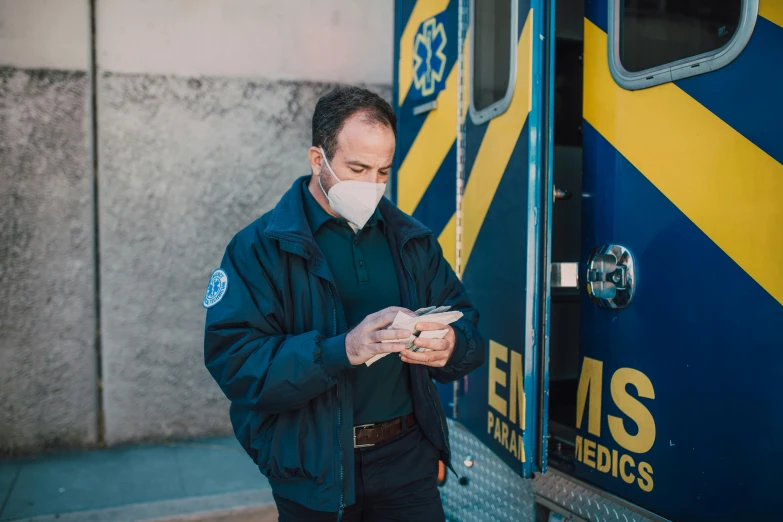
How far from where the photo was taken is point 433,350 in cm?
170

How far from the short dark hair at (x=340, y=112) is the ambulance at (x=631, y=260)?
1.58 feet

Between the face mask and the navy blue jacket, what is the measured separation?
104mm

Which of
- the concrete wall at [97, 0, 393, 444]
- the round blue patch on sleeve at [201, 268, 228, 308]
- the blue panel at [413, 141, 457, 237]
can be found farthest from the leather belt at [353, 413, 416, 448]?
the concrete wall at [97, 0, 393, 444]

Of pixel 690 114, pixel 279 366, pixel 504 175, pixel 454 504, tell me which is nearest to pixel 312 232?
pixel 279 366

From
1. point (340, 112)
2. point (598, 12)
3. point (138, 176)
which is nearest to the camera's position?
point (340, 112)

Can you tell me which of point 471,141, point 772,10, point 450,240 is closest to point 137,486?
point 450,240

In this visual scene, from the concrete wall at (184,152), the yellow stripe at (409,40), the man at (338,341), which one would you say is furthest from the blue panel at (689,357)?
the concrete wall at (184,152)

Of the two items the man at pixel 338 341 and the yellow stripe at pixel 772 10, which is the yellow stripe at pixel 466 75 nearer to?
the man at pixel 338 341

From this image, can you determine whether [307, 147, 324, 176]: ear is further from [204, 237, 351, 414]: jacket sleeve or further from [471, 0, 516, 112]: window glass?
[471, 0, 516, 112]: window glass

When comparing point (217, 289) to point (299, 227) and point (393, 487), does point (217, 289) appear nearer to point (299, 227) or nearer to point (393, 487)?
point (299, 227)

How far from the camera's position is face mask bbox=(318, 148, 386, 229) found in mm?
1825

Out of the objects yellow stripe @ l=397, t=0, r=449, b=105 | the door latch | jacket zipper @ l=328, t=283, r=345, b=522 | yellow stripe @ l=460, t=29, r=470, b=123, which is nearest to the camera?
jacket zipper @ l=328, t=283, r=345, b=522

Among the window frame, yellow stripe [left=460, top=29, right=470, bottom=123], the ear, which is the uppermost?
yellow stripe [left=460, top=29, right=470, bottom=123]

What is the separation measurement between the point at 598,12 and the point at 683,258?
853 mm
